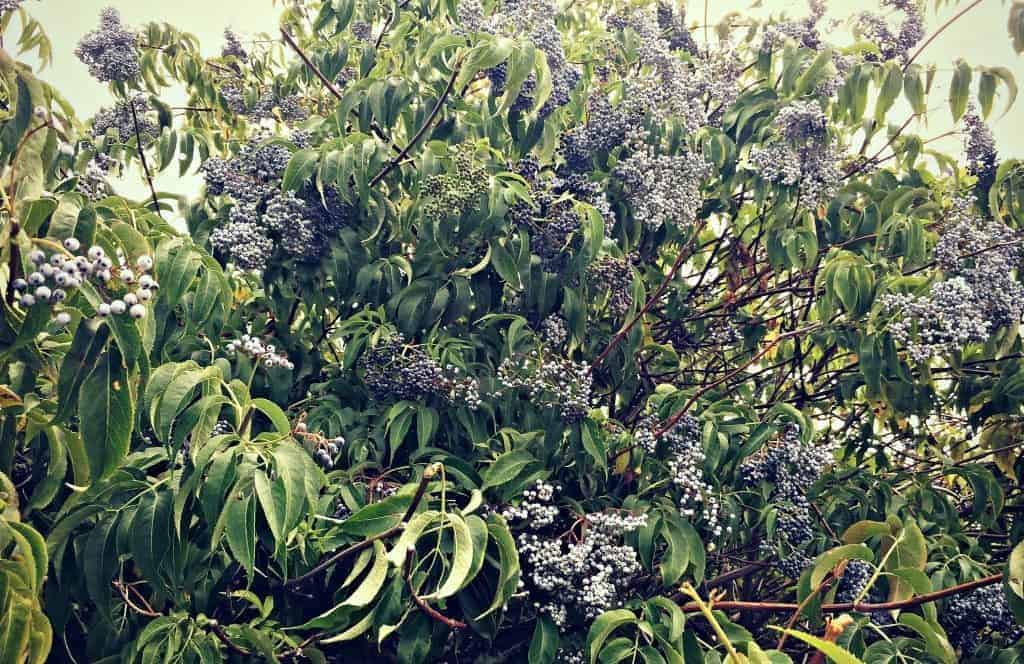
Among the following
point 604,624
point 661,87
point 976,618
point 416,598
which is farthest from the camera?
point 661,87

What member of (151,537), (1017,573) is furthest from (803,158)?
(151,537)

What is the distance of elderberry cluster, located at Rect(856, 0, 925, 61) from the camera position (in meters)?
3.67

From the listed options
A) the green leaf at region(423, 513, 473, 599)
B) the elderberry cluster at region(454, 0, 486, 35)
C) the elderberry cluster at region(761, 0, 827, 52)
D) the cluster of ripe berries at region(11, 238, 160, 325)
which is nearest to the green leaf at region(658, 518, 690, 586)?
the green leaf at region(423, 513, 473, 599)

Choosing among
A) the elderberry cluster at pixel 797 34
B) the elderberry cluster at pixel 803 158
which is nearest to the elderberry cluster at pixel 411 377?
the elderberry cluster at pixel 803 158

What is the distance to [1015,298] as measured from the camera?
2885 mm

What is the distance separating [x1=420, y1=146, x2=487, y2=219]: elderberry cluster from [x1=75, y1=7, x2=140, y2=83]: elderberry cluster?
157 cm

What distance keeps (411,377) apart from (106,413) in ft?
3.86

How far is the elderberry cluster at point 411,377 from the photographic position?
2641 mm

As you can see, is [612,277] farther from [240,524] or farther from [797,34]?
[240,524]

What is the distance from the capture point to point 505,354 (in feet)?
9.29

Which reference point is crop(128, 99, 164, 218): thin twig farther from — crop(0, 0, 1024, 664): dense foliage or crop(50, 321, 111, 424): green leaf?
crop(50, 321, 111, 424): green leaf

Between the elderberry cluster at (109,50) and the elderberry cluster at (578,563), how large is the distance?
7.82 ft

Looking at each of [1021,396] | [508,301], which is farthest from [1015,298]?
[508,301]

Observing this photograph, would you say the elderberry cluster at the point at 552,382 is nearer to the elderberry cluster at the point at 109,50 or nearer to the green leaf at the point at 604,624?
the green leaf at the point at 604,624
